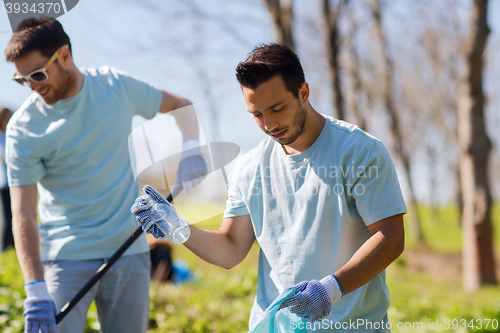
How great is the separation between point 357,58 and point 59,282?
13499 mm

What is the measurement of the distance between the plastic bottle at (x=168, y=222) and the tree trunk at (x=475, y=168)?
677 cm

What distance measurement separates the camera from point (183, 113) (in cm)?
249

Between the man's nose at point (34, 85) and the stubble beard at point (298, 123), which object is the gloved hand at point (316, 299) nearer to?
the stubble beard at point (298, 123)

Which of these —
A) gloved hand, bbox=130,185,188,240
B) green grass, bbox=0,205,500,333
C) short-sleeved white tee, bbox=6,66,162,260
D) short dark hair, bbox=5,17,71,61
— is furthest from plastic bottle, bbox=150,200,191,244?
short dark hair, bbox=5,17,71,61

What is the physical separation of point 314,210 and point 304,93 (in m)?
0.48

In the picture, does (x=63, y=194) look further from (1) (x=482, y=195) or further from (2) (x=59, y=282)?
(1) (x=482, y=195)

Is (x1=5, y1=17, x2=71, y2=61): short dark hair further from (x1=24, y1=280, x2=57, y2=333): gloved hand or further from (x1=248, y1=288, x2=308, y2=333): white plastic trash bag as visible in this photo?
(x1=248, y1=288, x2=308, y2=333): white plastic trash bag

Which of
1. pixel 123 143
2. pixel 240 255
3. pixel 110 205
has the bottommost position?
pixel 240 255

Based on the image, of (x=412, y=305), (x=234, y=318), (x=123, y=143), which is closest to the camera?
A: (x=123, y=143)

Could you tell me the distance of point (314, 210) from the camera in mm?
1724

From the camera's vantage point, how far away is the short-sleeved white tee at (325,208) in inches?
63.8

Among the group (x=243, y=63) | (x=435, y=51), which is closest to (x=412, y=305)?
(x=243, y=63)

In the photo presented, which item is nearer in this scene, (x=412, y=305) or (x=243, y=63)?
(x=243, y=63)

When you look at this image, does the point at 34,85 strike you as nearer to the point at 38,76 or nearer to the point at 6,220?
the point at 38,76
